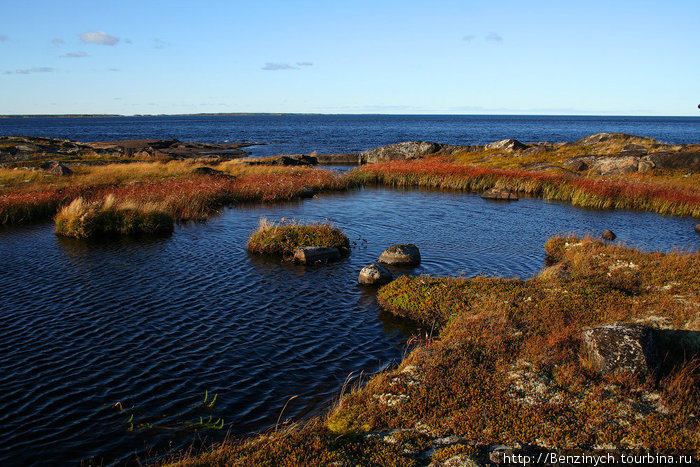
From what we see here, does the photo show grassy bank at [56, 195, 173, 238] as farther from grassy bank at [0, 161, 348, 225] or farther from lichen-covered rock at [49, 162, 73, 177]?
lichen-covered rock at [49, 162, 73, 177]

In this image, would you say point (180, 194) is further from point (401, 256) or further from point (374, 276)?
point (374, 276)

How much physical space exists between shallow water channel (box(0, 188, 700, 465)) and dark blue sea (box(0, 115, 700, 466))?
0.05 m

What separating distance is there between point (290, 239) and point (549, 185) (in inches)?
1190

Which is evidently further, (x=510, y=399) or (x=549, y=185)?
(x=549, y=185)

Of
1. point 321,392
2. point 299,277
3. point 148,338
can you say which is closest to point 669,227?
point 299,277

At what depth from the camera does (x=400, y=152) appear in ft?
233

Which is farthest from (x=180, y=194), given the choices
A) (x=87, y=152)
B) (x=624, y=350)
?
(x=87, y=152)

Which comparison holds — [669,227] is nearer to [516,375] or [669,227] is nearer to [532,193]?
[532,193]

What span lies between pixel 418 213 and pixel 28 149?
64.3 m

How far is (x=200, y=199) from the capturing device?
3503 cm

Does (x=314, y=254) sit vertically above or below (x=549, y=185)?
below

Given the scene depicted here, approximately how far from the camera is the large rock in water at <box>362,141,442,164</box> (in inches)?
2761

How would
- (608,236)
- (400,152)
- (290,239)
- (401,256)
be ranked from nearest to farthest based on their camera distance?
(401,256), (290,239), (608,236), (400,152)

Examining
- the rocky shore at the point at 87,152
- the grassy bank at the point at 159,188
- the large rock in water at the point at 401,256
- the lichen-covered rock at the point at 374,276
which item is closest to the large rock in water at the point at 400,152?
the grassy bank at the point at 159,188
